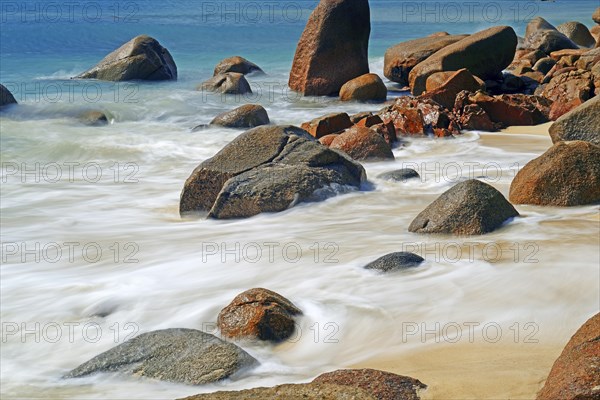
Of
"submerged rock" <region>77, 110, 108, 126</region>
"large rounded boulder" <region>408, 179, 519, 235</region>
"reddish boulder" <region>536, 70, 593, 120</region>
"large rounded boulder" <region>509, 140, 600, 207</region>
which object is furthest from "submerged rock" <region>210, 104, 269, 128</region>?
"large rounded boulder" <region>408, 179, 519, 235</region>

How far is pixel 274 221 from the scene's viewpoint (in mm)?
7230

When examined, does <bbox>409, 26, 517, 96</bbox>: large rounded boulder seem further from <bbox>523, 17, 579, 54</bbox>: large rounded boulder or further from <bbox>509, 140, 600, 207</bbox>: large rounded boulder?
<bbox>509, 140, 600, 207</bbox>: large rounded boulder

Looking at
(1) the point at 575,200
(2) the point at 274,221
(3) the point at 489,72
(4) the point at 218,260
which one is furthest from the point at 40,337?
(3) the point at 489,72

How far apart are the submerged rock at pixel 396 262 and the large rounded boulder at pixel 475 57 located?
8.62 m

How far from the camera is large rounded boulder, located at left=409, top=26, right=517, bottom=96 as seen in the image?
14031mm

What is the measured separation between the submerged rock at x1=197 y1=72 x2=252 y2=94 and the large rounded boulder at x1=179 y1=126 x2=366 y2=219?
7.74 m

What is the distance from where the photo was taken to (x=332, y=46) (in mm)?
14727

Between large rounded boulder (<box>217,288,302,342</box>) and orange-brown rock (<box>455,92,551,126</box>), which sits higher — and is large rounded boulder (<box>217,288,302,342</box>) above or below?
below

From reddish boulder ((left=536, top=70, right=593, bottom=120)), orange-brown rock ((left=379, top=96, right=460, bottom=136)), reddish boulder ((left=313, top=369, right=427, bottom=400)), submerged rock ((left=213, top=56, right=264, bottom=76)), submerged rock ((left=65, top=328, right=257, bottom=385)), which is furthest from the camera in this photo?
submerged rock ((left=213, top=56, right=264, bottom=76))

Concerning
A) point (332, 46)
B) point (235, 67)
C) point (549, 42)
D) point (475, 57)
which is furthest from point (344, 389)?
point (549, 42)

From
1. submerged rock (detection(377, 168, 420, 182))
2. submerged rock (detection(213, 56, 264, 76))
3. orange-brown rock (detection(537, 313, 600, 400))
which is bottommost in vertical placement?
orange-brown rock (detection(537, 313, 600, 400))

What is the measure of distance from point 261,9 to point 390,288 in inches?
1656

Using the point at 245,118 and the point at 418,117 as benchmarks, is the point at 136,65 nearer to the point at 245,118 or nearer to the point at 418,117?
the point at 245,118

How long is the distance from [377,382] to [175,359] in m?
1.16
